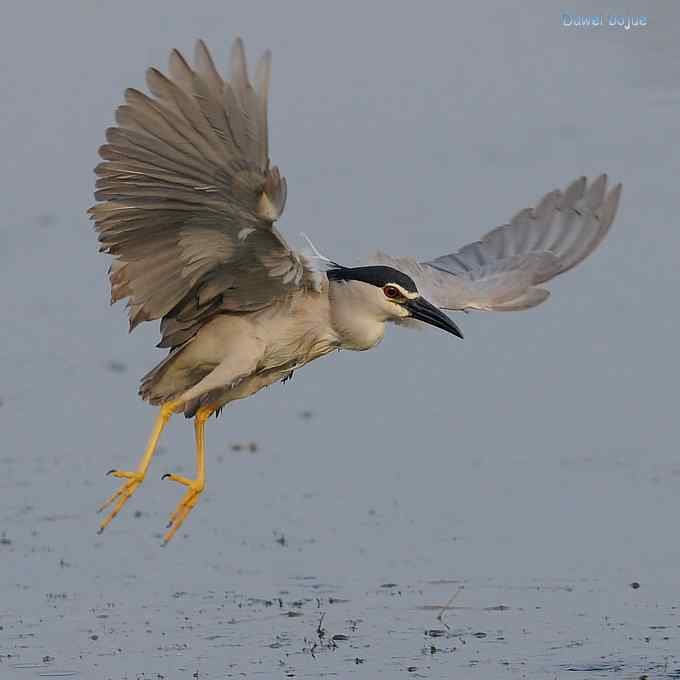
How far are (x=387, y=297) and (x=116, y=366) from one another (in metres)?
4.06

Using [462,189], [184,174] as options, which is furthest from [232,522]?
[462,189]

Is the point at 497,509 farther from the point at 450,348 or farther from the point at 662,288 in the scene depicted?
the point at 662,288

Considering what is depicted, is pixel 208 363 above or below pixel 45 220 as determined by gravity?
above

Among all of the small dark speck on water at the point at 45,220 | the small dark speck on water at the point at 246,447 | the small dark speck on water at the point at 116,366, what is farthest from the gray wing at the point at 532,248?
the small dark speck on water at the point at 45,220

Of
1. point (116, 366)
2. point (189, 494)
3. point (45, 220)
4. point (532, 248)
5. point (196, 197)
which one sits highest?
point (196, 197)

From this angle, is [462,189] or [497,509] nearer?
[497,509]

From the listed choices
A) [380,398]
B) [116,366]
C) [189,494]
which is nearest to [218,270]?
[189,494]

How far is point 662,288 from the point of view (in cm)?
1112

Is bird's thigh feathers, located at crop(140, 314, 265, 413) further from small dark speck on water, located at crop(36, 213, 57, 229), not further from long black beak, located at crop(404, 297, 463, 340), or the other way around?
small dark speck on water, located at crop(36, 213, 57, 229)

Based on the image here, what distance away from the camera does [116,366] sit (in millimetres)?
10586

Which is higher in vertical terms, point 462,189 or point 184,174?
point 184,174

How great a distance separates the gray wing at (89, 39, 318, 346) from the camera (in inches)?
231

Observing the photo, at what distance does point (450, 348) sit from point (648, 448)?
1862 millimetres

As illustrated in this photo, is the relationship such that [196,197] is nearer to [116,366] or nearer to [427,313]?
[427,313]
